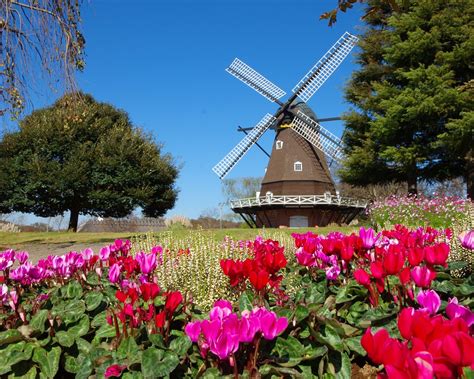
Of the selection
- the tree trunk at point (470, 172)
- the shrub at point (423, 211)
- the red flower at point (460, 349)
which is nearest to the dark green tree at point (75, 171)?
the shrub at point (423, 211)

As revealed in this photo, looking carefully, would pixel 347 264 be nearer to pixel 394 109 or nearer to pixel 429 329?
pixel 429 329

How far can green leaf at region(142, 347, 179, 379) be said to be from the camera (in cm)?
216

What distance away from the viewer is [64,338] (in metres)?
2.65

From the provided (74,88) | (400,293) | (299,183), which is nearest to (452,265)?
(400,293)

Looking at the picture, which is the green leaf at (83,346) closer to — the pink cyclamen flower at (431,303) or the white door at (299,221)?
the pink cyclamen flower at (431,303)

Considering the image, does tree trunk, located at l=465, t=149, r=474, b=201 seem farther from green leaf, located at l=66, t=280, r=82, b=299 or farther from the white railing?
A: green leaf, located at l=66, t=280, r=82, b=299

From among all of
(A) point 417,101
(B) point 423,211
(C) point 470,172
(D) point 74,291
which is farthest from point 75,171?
(D) point 74,291

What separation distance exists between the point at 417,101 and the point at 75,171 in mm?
20010

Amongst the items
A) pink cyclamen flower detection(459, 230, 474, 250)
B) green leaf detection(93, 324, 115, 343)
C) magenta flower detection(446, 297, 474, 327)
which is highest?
pink cyclamen flower detection(459, 230, 474, 250)

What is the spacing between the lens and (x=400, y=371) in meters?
1.13

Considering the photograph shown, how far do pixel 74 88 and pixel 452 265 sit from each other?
8.68m

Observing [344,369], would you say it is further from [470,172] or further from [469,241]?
[470,172]

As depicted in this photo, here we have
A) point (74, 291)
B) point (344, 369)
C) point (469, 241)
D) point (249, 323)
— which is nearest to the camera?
point (249, 323)

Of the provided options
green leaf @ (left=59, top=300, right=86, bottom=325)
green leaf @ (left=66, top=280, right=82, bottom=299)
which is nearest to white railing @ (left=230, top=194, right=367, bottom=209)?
green leaf @ (left=66, top=280, right=82, bottom=299)
